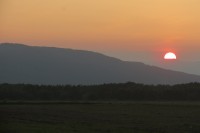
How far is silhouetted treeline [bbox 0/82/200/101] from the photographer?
270ft

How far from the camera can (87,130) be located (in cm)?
2738

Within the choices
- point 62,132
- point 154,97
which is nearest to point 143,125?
point 62,132

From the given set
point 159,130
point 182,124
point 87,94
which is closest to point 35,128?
point 159,130

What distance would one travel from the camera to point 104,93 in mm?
85375

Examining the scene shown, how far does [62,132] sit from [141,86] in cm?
6245

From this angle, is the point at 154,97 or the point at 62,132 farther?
the point at 154,97

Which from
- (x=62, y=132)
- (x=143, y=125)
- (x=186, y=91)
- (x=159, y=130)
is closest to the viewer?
(x=62, y=132)

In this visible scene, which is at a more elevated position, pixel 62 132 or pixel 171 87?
pixel 171 87

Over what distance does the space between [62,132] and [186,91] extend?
5937 cm

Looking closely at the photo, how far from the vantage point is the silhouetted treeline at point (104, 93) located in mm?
82438

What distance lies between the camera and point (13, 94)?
83188 mm

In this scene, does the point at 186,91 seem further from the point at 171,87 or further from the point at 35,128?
the point at 35,128

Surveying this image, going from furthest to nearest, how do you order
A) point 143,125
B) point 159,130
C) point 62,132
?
1. point 143,125
2. point 159,130
3. point 62,132

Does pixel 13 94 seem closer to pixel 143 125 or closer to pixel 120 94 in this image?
pixel 120 94
